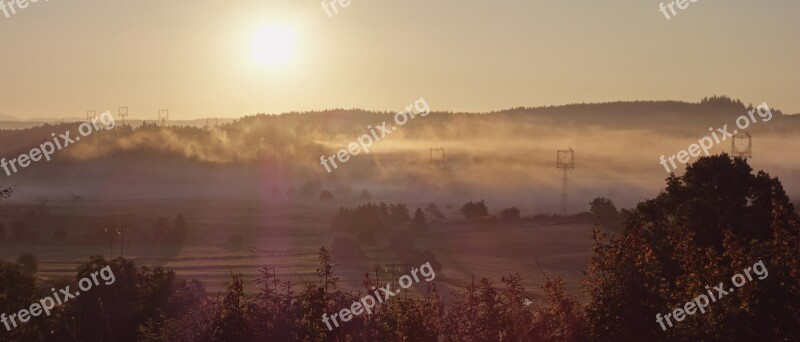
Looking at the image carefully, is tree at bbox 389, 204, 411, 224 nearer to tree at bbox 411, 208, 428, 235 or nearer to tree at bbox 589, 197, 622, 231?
tree at bbox 411, 208, 428, 235

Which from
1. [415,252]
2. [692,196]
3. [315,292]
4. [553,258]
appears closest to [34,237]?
[415,252]

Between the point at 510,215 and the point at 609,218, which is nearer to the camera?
the point at 609,218

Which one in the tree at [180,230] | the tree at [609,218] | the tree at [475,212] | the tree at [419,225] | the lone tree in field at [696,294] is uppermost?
the tree at [180,230]

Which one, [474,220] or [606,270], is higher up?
[474,220]

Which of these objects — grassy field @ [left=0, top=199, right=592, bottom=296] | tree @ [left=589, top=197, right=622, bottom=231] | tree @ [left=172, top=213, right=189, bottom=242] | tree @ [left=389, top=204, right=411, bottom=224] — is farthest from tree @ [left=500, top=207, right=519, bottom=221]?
tree @ [left=172, top=213, right=189, bottom=242]

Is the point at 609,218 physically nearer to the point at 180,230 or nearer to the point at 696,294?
the point at 180,230

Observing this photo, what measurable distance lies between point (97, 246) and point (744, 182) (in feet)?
405

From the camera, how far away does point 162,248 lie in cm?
15188

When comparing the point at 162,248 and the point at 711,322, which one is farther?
the point at 162,248

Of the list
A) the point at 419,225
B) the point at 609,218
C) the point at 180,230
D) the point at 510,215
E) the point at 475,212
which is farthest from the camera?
the point at 510,215

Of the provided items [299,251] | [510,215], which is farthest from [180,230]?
[510,215]

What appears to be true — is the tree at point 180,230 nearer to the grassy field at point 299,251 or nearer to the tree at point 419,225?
the grassy field at point 299,251

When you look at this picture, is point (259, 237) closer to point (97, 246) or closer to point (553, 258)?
point (97, 246)

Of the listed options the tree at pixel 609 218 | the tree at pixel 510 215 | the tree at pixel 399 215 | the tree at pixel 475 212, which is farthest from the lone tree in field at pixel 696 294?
the tree at pixel 510 215
